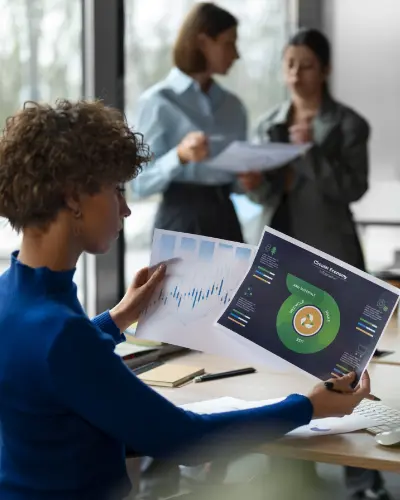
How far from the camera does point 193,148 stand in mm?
3971

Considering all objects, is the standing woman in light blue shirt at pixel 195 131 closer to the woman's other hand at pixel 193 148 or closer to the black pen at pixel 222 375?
the woman's other hand at pixel 193 148

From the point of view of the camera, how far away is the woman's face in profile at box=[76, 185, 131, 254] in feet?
4.92

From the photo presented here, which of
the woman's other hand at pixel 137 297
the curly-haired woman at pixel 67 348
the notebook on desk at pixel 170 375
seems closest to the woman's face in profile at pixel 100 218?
the curly-haired woman at pixel 67 348

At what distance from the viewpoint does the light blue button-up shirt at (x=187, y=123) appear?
3934 mm

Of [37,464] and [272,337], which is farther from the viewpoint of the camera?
[272,337]

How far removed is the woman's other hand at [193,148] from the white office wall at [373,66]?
618mm

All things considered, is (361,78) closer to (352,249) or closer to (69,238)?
(352,249)

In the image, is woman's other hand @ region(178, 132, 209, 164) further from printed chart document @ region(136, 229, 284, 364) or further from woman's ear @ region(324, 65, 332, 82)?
printed chart document @ region(136, 229, 284, 364)

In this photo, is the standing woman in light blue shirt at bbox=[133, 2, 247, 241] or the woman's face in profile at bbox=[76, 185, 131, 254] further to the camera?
the standing woman in light blue shirt at bbox=[133, 2, 247, 241]

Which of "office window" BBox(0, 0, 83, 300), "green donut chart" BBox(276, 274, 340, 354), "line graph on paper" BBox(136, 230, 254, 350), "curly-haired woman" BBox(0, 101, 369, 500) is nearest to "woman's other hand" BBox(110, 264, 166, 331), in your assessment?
"line graph on paper" BBox(136, 230, 254, 350)

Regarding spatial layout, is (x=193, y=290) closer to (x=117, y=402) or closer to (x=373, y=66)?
(x=117, y=402)

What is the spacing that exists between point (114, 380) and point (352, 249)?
2582 millimetres

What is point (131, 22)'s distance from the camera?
159 inches

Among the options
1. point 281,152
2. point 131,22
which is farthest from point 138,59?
point 281,152
